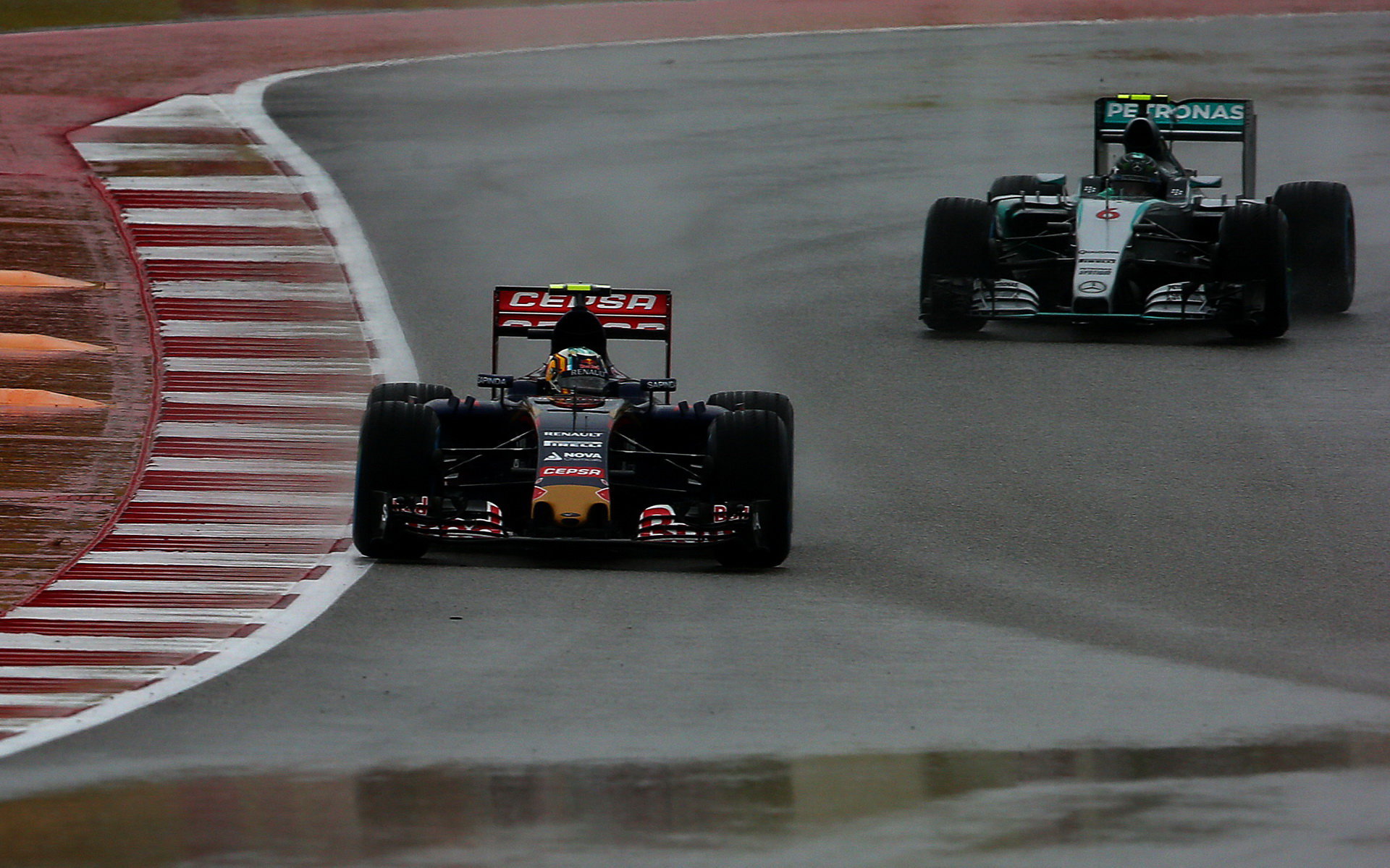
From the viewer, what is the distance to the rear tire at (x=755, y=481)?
13.6m

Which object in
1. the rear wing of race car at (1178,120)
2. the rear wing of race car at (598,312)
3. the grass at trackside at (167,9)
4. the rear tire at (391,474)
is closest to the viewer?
the rear tire at (391,474)

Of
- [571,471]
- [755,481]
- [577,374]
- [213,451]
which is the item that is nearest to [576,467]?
[571,471]

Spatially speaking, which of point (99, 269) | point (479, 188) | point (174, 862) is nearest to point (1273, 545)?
point (174, 862)

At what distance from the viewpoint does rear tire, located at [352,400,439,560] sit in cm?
1363

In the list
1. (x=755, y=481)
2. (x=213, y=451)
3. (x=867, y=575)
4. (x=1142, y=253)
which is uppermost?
(x=1142, y=253)

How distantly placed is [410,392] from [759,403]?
2.11m

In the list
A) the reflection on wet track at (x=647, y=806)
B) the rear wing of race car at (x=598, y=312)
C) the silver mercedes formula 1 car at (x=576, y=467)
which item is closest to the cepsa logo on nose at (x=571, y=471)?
the silver mercedes formula 1 car at (x=576, y=467)

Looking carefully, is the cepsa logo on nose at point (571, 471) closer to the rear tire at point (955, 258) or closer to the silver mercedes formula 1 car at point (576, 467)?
the silver mercedes formula 1 car at point (576, 467)

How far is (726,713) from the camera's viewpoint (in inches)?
407

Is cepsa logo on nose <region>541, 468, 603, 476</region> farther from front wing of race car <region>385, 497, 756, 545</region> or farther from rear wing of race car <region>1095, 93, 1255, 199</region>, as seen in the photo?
rear wing of race car <region>1095, 93, 1255, 199</region>

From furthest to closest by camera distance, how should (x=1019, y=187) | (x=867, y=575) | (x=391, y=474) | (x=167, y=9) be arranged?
(x=167, y=9) → (x=1019, y=187) → (x=391, y=474) → (x=867, y=575)

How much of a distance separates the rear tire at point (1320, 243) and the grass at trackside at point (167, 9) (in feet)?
76.8

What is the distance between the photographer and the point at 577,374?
1478 centimetres

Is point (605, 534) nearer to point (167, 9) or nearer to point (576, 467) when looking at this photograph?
point (576, 467)
